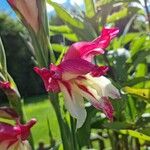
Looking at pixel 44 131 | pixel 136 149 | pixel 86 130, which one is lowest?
pixel 44 131

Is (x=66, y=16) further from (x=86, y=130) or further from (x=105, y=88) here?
(x=105, y=88)

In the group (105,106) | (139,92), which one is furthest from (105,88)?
(139,92)

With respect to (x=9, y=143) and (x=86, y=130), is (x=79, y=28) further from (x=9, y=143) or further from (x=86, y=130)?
(x=9, y=143)

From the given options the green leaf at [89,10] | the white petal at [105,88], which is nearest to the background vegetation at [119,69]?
the green leaf at [89,10]

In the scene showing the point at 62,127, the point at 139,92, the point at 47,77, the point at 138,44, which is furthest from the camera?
the point at 138,44

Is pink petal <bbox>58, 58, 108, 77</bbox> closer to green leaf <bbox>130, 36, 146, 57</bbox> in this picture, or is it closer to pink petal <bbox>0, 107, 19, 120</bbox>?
pink petal <bbox>0, 107, 19, 120</bbox>

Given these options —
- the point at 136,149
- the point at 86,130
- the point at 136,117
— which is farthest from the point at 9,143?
the point at 136,149

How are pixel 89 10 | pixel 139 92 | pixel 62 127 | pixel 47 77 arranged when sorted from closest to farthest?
pixel 47 77
pixel 62 127
pixel 139 92
pixel 89 10
